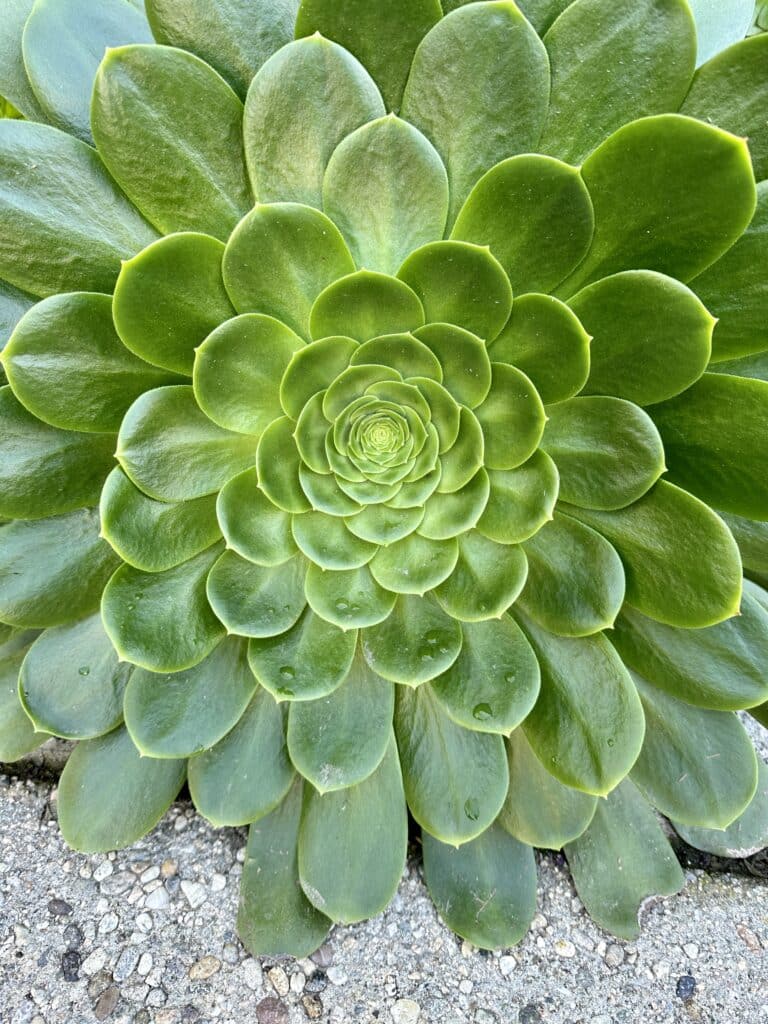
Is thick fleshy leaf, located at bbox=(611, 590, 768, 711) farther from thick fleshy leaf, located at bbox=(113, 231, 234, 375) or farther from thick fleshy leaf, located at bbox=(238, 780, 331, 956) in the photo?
thick fleshy leaf, located at bbox=(113, 231, 234, 375)

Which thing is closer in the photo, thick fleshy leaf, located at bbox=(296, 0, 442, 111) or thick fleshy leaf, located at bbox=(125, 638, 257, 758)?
thick fleshy leaf, located at bbox=(296, 0, 442, 111)

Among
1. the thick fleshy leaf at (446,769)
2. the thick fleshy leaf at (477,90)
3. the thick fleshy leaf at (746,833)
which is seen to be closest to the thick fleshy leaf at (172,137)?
the thick fleshy leaf at (477,90)

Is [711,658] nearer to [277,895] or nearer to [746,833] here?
[746,833]

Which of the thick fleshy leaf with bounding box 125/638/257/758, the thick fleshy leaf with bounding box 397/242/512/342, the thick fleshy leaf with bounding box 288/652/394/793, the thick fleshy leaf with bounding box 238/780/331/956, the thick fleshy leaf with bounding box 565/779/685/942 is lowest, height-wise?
the thick fleshy leaf with bounding box 565/779/685/942

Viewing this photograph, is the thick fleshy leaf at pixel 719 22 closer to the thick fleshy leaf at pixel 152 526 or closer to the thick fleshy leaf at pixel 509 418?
the thick fleshy leaf at pixel 509 418

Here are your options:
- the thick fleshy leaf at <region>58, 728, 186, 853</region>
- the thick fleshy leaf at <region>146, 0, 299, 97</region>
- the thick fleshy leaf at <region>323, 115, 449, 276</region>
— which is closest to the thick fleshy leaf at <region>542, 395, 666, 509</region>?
the thick fleshy leaf at <region>323, 115, 449, 276</region>

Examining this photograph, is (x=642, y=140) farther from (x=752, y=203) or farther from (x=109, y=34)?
(x=109, y=34)
